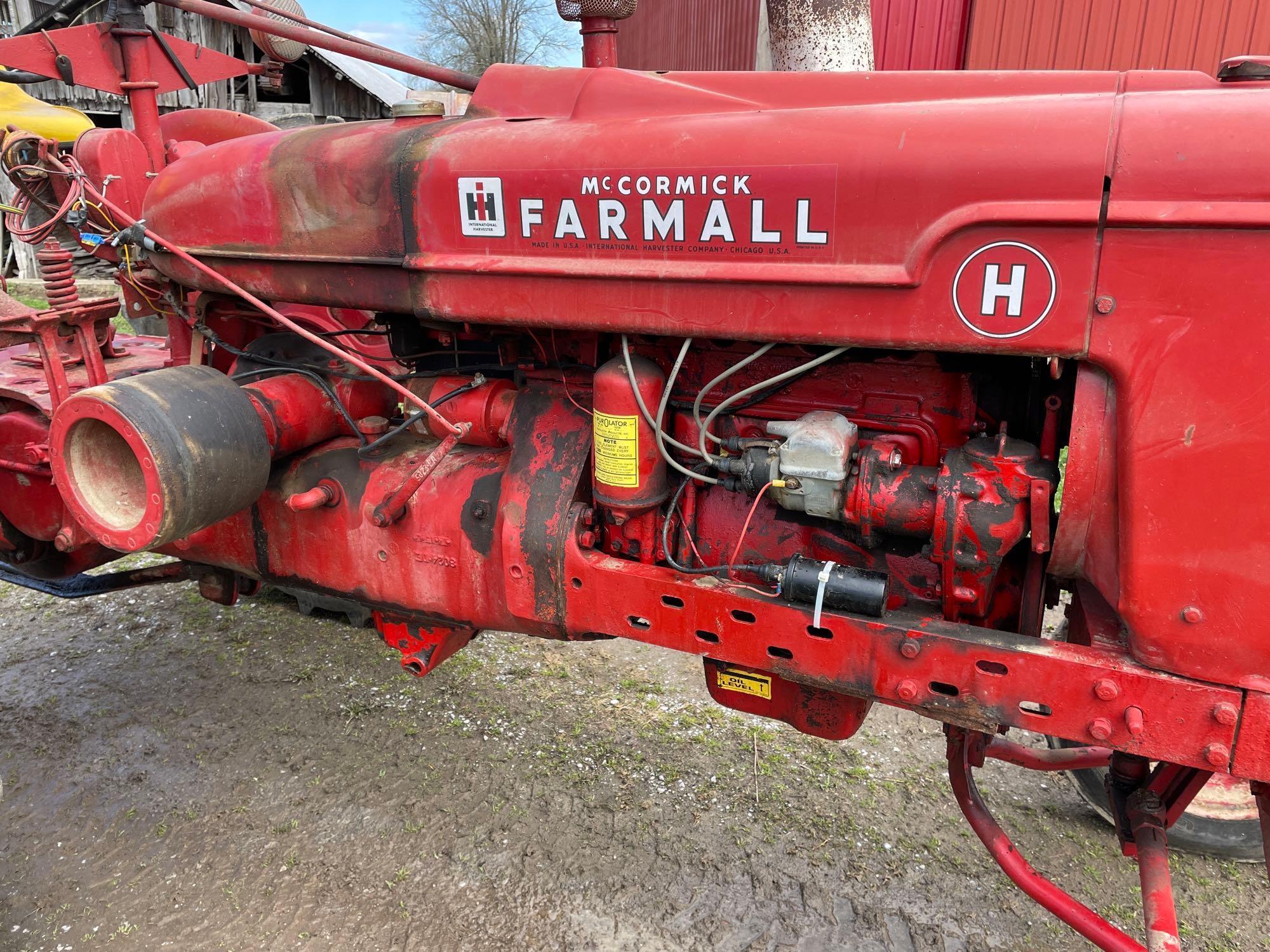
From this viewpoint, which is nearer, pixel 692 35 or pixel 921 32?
pixel 921 32

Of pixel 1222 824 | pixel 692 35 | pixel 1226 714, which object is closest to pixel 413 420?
pixel 1226 714

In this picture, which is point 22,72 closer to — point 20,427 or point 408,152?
point 20,427

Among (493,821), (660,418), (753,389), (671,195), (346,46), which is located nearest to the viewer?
(671,195)

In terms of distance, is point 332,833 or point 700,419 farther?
point 332,833

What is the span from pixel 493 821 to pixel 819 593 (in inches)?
58.4

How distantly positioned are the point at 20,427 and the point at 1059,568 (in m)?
2.69

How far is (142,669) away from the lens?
343cm

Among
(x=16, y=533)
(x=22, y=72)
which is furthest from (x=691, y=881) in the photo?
(x=22, y=72)

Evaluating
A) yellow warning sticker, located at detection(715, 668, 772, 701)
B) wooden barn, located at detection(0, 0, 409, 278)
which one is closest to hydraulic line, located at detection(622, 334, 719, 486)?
yellow warning sticker, located at detection(715, 668, 772, 701)

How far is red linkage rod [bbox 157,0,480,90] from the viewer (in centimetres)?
240

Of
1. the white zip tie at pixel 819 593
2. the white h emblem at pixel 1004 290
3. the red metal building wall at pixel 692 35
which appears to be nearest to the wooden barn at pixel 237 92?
the red metal building wall at pixel 692 35

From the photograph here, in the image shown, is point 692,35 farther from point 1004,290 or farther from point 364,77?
point 1004,290

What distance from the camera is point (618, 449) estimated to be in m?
1.85

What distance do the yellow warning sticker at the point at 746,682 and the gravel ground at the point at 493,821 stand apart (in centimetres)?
73
